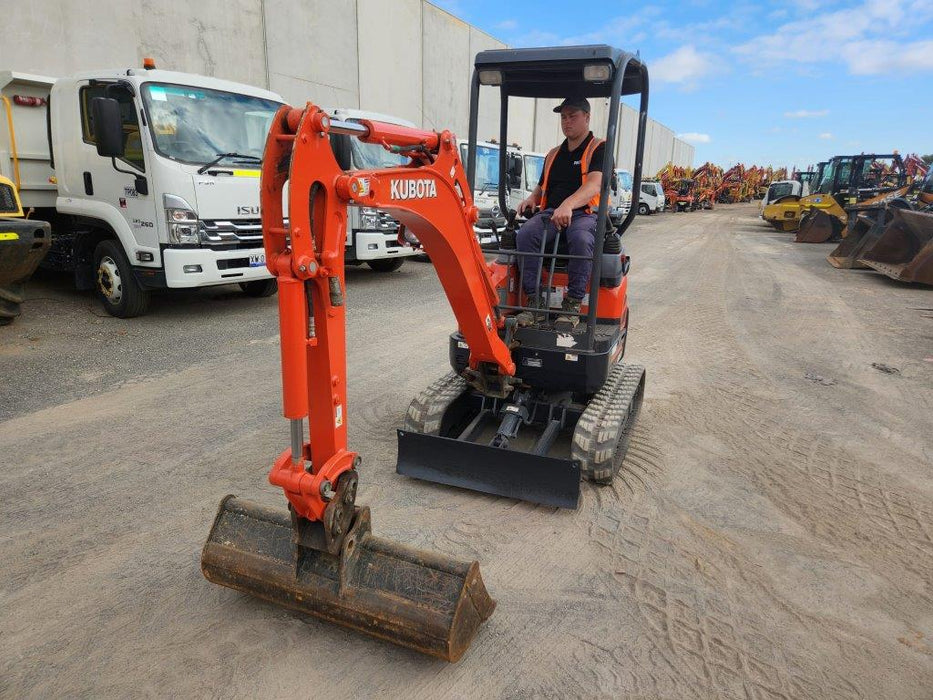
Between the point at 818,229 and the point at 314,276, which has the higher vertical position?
the point at 314,276

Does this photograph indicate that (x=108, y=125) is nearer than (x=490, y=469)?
No

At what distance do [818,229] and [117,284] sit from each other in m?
19.1

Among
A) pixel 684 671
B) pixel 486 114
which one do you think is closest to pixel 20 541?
pixel 684 671

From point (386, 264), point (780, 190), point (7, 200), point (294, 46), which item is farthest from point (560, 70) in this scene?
point (780, 190)

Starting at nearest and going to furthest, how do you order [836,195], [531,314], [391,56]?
[531,314] → [391,56] → [836,195]

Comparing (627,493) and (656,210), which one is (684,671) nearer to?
(627,493)

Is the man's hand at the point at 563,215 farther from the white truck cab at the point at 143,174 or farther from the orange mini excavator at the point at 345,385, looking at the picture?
the white truck cab at the point at 143,174

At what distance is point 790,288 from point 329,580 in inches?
425

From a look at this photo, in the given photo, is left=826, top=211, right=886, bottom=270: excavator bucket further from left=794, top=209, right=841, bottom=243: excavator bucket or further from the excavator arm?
the excavator arm

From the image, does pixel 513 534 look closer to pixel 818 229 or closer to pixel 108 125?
pixel 108 125

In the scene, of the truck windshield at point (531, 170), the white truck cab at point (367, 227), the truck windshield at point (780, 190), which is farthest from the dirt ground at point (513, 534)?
the truck windshield at point (780, 190)

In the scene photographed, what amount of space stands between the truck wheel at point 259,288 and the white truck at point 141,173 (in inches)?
49.1

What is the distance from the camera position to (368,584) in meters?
2.43

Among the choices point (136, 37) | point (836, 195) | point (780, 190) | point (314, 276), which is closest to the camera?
point (314, 276)
